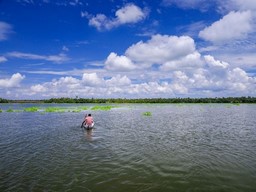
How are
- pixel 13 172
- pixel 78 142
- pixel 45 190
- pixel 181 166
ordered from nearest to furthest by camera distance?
pixel 45 190 < pixel 13 172 < pixel 181 166 < pixel 78 142

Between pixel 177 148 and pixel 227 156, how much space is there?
3880 mm

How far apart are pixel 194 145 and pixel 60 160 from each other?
11.3 metres

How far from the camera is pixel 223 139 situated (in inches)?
884

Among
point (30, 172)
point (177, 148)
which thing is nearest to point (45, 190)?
point (30, 172)

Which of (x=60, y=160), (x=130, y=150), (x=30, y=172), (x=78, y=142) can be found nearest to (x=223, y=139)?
(x=130, y=150)

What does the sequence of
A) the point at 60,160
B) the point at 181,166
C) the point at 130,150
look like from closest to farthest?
the point at 181,166 < the point at 60,160 < the point at 130,150

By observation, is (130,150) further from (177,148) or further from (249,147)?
(249,147)

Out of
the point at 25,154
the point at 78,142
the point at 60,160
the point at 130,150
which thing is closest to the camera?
the point at 60,160

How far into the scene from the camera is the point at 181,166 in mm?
13664

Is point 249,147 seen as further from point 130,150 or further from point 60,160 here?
point 60,160

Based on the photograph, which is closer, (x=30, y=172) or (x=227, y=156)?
(x=30, y=172)

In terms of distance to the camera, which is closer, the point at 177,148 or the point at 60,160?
the point at 60,160

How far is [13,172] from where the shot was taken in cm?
A: 1254

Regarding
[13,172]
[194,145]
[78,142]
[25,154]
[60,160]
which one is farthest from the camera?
[78,142]
